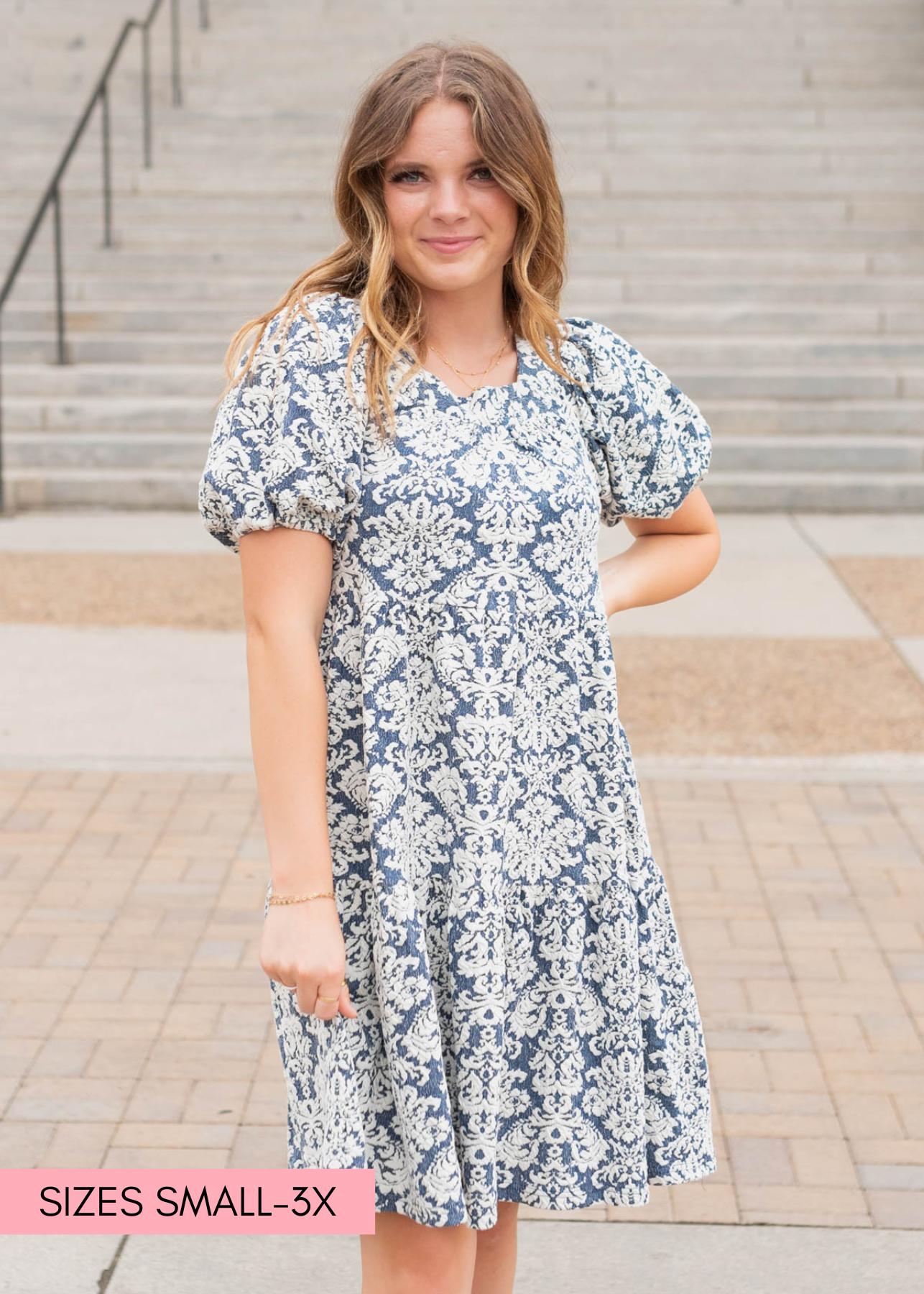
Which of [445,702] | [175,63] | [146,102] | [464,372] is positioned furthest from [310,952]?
[175,63]

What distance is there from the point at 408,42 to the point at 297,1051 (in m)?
14.0

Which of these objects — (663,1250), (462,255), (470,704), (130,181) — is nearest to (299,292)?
(462,255)

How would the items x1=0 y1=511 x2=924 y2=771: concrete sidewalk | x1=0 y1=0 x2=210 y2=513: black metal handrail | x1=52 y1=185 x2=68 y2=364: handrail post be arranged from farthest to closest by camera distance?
x1=52 y1=185 x2=68 y2=364: handrail post, x1=0 y1=0 x2=210 y2=513: black metal handrail, x1=0 y1=511 x2=924 y2=771: concrete sidewalk

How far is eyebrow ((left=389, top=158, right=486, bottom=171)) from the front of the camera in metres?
1.91

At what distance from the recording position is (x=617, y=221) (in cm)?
1230

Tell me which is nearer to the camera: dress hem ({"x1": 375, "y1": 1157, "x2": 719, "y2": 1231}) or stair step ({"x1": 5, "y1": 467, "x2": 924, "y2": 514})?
dress hem ({"x1": 375, "y1": 1157, "x2": 719, "y2": 1231})

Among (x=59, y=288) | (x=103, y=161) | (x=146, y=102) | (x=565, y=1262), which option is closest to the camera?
(x=565, y=1262)

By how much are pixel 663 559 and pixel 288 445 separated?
655mm

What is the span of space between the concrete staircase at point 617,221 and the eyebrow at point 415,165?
779 centimetres

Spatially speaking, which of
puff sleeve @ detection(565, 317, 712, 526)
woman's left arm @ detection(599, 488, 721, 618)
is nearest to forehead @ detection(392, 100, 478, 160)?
puff sleeve @ detection(565, 317, 712, 526)

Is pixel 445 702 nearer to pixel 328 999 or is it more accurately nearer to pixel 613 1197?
pixel 328 999

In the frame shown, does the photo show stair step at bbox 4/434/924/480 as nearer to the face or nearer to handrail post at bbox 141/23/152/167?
handrail post at bbox 141/23/152/167

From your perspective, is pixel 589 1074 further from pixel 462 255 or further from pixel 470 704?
pixel 462 255

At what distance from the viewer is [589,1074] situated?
206 centimetres
